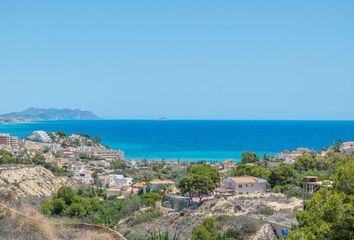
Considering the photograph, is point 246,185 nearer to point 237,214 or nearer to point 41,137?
point 237,214

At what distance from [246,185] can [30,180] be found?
19.5 meters

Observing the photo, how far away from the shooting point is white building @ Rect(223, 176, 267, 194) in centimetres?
3700

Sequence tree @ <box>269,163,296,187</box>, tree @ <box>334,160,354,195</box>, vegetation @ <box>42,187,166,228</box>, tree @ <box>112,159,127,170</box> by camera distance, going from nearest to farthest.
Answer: tree @ <box>334,160,354,195</box>, vegetation @ <box>42,187,166,228</box>, tree @ <box>269,163,296,187</box>, tree @ <box>112,159,127,170</box>

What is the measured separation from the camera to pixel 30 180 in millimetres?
A: 46438

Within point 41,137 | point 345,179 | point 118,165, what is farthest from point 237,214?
point 41,137

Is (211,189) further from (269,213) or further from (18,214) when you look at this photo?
(18,214)

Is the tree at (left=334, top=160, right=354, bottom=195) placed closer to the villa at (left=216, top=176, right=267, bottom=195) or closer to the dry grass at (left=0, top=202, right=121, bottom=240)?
the dry grass at (left=0, top=202, right=121, bottom=240)

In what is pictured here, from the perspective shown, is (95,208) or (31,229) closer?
(31,229)

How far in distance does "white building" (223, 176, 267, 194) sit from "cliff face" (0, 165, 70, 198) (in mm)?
15305

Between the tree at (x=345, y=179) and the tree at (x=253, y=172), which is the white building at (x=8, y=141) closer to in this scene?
the tree at (x=253, y=172)

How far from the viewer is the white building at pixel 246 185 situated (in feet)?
121

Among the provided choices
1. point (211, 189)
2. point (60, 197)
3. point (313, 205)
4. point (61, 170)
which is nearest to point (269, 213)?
point (211, 189)

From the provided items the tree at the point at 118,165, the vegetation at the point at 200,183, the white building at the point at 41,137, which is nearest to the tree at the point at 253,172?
the vegetation at the point at 200,183

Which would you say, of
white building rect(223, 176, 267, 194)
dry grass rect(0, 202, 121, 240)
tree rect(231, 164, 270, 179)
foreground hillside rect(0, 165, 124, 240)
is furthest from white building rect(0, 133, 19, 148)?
dry grass rect(0, 202, 121, 240)
